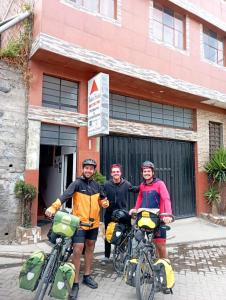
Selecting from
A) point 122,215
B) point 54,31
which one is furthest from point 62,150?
point 122,215

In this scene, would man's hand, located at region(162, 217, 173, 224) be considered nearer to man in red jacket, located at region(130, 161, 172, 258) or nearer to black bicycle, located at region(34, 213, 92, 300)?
man in red jacket, located at region(130, 161, 172, 258)

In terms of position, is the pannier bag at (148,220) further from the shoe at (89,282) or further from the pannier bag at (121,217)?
the shoe at (89,282)

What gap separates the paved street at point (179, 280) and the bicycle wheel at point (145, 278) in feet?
1.12

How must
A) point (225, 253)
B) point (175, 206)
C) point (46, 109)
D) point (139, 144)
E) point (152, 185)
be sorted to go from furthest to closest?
point (175, 206) < point (139, 144) < point (46, 109) < point (225, 253) < point (152, 185)

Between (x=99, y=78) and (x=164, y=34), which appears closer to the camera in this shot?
(x=99, y=78)

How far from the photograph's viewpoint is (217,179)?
397 inches

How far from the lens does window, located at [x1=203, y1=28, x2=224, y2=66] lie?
1055 centimetres

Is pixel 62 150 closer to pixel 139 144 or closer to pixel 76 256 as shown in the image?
pixel 139 144

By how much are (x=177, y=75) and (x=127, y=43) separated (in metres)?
2.11

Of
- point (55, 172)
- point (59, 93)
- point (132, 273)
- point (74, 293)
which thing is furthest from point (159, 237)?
point (55, 172)

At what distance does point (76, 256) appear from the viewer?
3.77 m

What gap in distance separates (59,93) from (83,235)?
4.40 m

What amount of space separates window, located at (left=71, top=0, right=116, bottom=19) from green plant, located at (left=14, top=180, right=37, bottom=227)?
488cm

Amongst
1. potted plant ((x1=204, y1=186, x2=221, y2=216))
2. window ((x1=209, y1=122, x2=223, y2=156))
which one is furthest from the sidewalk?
window ((x1=209, y1=122, x2=223, y2=156))
